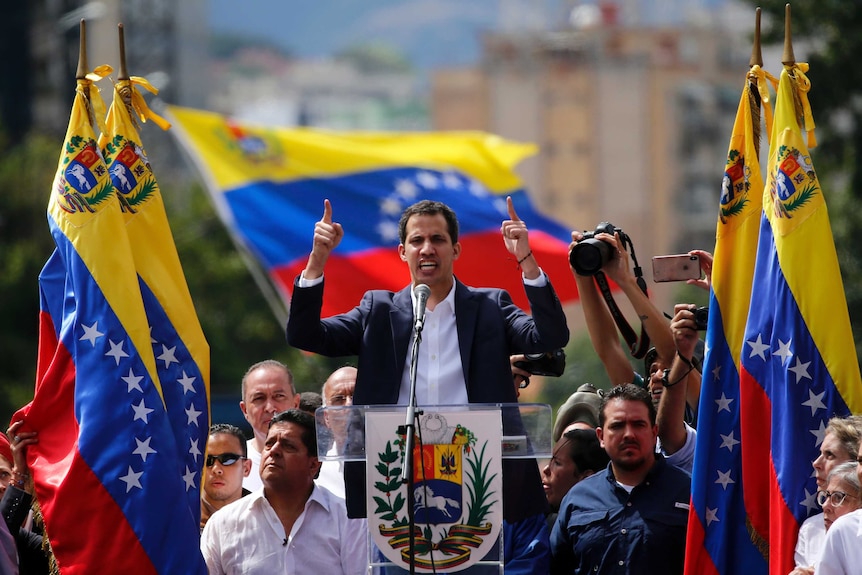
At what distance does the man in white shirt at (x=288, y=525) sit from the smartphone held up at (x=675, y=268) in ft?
5.71

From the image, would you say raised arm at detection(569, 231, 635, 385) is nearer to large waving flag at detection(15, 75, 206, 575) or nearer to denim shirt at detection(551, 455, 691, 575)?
denim shirt at detection(551, 455, 691, 575)

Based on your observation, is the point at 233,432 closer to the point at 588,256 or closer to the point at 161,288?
the point at 161,288

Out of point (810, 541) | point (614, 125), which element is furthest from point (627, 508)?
point (614, 125)

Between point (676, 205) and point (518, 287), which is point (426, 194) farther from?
point (676, 205)

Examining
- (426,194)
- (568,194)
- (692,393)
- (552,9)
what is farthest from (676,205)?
(692,393)

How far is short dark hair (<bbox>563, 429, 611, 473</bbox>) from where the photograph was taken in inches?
349

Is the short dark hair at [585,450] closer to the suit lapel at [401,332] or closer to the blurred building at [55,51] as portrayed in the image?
the suit lapel at [401,332]

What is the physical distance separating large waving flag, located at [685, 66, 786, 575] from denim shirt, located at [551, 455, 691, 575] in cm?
22

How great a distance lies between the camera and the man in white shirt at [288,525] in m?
7.71

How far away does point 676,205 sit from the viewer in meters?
98.8

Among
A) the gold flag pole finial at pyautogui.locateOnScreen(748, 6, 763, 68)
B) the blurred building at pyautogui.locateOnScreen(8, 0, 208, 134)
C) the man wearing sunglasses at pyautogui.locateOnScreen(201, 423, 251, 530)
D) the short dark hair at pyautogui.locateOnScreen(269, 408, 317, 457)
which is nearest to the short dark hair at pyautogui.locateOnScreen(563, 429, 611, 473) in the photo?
the short dark hair at pyautogui.locateOnScreen(269, 408, 317, 457)

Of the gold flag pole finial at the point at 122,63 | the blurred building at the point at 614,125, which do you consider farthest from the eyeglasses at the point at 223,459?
the blurred building at the point at 614,125

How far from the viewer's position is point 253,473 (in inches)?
365

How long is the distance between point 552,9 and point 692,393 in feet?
397
